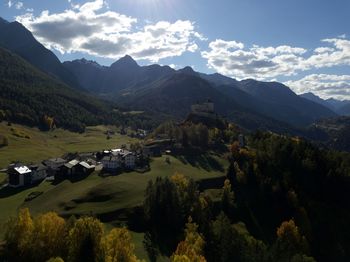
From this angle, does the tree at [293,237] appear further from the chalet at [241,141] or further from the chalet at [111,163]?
the chalet at [241,141]

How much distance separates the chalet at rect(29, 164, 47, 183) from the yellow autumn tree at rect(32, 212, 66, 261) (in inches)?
2436

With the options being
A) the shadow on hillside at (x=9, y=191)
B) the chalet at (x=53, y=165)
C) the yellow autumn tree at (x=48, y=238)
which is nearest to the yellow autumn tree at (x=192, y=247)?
the yellow autumn tree at (x=48, y=238)

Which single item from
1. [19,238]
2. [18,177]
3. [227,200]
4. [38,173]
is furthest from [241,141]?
[19,238]

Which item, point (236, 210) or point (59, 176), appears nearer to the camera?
point (236, 210)

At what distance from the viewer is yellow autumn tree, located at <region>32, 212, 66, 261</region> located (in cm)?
6825

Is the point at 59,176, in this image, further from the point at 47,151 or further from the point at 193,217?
Result: the point at 47,151

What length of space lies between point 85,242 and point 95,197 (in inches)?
1633

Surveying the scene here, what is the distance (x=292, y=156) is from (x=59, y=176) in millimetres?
84725

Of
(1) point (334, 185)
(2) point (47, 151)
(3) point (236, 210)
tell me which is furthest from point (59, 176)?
(1) point (334, 185)

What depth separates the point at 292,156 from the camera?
156250 mm

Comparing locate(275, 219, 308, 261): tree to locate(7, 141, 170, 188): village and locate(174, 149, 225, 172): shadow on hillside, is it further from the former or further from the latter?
locate(7, 141, 170, 188): village

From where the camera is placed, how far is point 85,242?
65062mm

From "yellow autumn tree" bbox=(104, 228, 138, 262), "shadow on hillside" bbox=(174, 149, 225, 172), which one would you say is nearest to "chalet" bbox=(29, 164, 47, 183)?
"shadow on hillside" bbox=(174, 149, 225, 172)

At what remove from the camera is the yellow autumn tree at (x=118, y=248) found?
6662 centimetres
